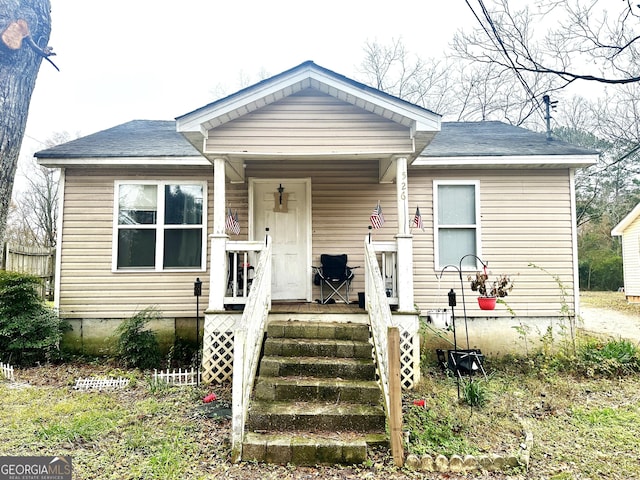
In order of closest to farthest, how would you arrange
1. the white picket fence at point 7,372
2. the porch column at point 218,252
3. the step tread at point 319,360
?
the step tread at point 319,360
the porch column at point 218,252
the white picket fence at point 7,372

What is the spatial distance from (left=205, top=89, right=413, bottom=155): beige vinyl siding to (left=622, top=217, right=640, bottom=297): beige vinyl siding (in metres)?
14.8

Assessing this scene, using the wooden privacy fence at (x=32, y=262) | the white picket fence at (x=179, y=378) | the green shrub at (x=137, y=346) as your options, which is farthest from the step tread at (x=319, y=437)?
the wooden privacy fence at (x=32, y=262)

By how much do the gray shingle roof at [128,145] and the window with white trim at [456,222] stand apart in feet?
14.3

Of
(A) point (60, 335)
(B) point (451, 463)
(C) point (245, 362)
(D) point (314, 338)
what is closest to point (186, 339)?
(A) point (60, 335)

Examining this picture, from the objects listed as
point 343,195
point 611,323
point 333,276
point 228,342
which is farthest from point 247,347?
point 611,323

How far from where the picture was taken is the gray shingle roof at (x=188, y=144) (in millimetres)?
6363

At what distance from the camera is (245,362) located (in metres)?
3.50

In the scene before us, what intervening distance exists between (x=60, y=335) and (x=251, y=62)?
17.4m

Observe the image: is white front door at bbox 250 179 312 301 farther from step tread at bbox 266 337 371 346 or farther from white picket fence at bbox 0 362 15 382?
white picket fence at bbox 0 362 15 382

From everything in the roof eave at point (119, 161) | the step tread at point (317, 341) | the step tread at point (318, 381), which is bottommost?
the step tread at point (318, 381)

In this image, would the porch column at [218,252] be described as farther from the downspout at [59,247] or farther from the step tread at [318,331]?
the downspout at [59,247]

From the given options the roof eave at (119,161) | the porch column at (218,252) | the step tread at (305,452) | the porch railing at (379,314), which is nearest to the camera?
the step tread at (305,452)

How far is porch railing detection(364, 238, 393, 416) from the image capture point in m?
3.74

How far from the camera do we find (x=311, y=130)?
17.0 feet
